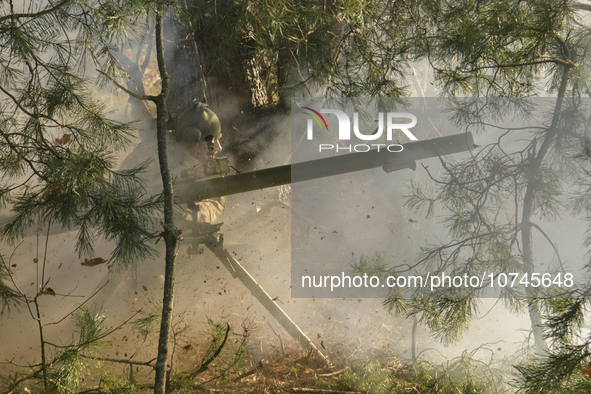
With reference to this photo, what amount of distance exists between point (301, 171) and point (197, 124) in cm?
72

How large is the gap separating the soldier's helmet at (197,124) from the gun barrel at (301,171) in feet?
0.92

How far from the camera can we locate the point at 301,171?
2377mm

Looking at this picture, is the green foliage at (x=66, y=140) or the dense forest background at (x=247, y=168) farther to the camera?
the dense forest background at (x=247, y=168)

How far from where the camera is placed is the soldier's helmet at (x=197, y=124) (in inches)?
89.7

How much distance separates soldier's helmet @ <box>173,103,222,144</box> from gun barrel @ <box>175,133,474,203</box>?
0.28m

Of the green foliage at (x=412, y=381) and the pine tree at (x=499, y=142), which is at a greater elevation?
the pine tree at (x=499, y=142)

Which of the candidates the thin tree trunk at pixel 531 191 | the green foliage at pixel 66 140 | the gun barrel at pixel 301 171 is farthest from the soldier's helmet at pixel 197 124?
the thin tree trunk at pixel 531 191

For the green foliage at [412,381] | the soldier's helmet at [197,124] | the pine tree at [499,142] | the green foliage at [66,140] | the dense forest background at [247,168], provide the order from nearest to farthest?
1. the green foliage at [66,140]
2. the dense forest background at [247,168]
3. the pine tree at [499,142]
4. the green foliage at [412,381]
5. the soldier's helmet at [197,124]

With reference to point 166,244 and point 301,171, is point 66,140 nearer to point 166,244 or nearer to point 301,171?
point 166,244

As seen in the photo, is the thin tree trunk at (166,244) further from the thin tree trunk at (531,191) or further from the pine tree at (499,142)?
the thin tree trunk at (531,191)

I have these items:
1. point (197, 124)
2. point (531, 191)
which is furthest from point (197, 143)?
point (531, 191)

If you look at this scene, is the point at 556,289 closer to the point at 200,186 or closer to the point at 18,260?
the point at 200,186

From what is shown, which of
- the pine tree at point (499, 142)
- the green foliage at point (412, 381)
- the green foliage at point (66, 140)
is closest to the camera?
the green foliage at point (66, 140)

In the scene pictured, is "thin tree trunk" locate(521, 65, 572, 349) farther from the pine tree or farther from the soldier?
the soldier
